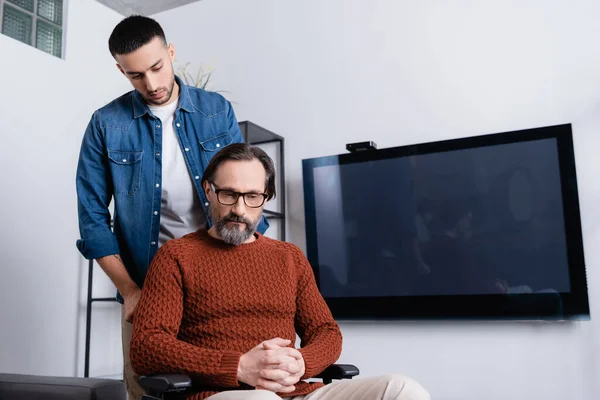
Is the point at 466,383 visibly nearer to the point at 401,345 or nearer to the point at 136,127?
the point at 401,345

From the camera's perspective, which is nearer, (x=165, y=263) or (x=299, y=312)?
(x=165, y=263)

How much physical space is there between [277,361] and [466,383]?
1.75 metres

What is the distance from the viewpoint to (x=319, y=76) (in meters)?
3.37

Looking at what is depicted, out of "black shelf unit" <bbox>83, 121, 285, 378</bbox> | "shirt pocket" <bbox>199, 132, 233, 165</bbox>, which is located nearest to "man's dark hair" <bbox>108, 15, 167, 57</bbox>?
"shirt pocket" <bbox>199, 132, 233, 165</bbox>

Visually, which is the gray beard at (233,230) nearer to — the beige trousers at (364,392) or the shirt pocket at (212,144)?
the shirt pocket at (212,144)

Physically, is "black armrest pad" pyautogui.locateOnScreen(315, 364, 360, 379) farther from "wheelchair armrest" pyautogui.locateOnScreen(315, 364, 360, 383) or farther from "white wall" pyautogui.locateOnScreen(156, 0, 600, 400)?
"white wall" pyautogui.locateOnScreen(156, 0, 600, 400)

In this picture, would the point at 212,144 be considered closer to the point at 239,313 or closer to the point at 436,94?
the point at 239,313

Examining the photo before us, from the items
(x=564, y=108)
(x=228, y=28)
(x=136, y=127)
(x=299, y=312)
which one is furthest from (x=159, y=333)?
(x=228, y=28)

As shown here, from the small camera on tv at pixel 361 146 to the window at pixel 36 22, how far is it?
1.82 meters

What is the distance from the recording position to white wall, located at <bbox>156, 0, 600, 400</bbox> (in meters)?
2.66

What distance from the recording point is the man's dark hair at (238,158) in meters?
1.60

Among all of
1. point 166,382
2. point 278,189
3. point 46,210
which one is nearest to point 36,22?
point 46,210

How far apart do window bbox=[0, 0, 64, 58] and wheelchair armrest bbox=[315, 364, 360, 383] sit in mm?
2657

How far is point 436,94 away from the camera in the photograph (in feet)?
9.95
